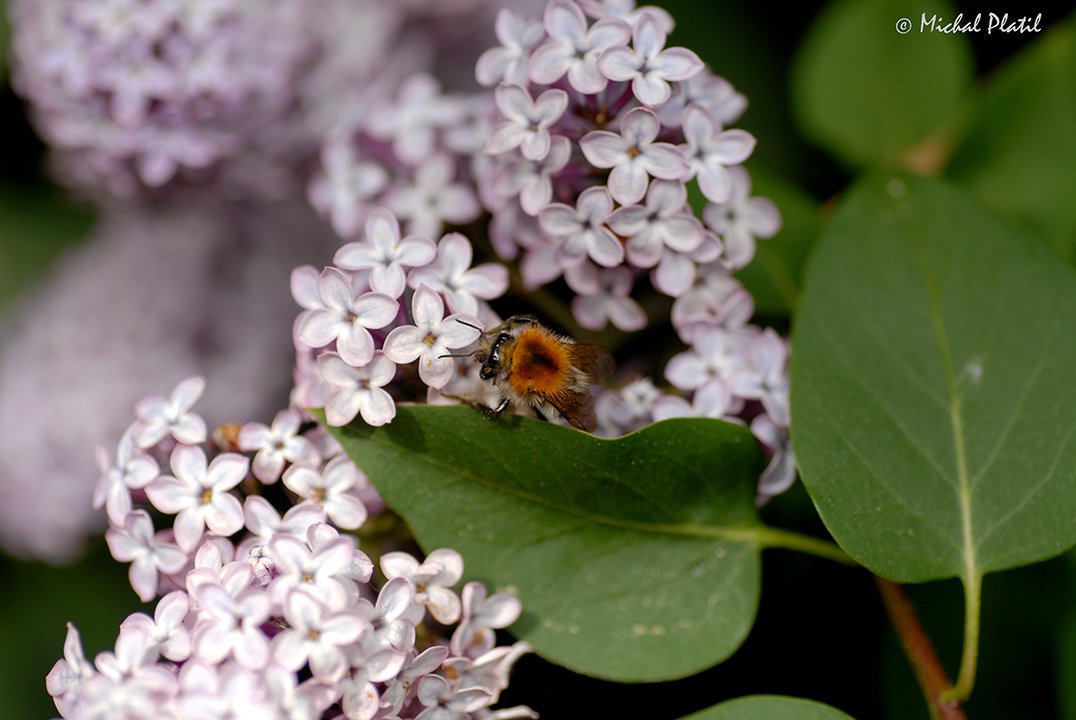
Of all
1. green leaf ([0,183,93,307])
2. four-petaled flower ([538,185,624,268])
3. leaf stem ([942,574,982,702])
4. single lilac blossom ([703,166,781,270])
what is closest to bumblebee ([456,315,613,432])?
four-petaled flower ([538,185,624,268])

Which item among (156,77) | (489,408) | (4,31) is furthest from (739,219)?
(4,31)

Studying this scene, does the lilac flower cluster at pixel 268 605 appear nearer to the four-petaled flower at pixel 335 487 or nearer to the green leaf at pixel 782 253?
the four-petaled flower at pixel 335 487

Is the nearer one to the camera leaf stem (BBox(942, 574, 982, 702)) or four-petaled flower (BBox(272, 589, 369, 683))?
four-petaled flower (BBox(272, 589, 369, 683))

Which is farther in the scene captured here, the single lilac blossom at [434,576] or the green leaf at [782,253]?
the green leaf at [782,253]

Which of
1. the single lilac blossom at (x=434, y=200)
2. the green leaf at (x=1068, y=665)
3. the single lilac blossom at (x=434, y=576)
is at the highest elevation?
the single lilac blossom at (x=434, y=200)

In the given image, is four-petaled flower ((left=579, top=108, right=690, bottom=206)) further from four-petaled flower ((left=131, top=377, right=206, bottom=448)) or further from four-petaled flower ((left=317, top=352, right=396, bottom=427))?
four-petaled flower ((left=131, top=377, right=206, bottom=448))

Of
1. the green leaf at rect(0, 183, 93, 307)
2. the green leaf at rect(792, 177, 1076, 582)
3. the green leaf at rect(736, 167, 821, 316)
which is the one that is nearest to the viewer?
the green leaf at rect(792, 177, 1076, 582)

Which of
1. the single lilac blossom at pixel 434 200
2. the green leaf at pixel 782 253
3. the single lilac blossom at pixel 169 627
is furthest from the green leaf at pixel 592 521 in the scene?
the single lilac blossom at pixel 434 200

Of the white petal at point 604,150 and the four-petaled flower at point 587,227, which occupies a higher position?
the white petal at point 604,150

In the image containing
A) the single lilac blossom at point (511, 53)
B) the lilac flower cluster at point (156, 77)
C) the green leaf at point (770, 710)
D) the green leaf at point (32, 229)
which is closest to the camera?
the green leaf at point (770, 710)
